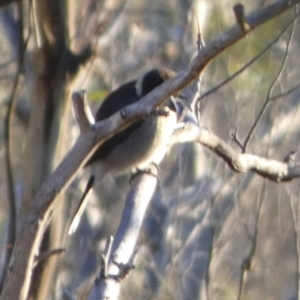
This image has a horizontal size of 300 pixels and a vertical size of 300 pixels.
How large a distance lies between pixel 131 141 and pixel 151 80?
15.4 inches

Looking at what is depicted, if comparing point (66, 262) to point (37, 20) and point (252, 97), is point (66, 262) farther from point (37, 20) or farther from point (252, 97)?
point (37, 20)

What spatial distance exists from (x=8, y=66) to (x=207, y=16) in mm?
2053

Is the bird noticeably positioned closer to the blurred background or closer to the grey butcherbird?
the grey butcherbird

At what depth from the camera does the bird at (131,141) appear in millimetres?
4168

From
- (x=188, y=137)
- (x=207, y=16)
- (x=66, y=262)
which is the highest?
(x=207, y=16)

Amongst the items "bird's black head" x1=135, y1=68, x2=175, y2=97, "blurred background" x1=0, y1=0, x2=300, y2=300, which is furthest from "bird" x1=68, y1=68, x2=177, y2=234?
"blurred background" x1=0, y1=0, x2=300, y2=300

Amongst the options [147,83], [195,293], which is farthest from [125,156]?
[195,293]

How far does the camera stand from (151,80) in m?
4.48

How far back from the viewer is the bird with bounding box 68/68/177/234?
13.7 feet

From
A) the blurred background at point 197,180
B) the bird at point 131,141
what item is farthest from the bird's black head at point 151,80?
the blurred background at point 197,180

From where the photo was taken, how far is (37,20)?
13.6 feet

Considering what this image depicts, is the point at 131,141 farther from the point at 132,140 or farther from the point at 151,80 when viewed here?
the point at 151,80

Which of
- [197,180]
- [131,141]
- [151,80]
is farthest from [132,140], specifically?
[197,180]

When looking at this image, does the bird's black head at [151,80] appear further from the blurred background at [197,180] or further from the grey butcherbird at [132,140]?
the blurred background at [197,180]
